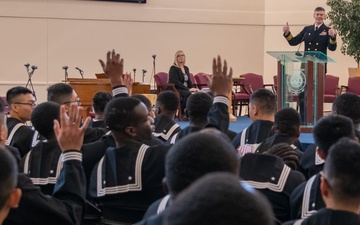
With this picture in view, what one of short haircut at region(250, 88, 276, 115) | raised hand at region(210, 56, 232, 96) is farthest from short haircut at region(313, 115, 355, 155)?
short haircut at region(250, 88, 276, 115)

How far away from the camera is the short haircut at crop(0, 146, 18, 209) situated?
76.0 inches

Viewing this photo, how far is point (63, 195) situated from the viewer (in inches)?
98.6

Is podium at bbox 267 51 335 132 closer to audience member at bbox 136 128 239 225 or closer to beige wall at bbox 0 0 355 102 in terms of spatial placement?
audience member at bbox 136 128 239 225

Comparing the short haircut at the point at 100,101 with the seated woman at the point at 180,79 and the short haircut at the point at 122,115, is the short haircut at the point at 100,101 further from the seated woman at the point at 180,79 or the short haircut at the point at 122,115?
the seated woman at the point at 180,79

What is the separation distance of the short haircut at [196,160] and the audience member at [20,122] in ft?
8.90

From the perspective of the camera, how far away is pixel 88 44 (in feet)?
41.3

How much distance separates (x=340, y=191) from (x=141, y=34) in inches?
442

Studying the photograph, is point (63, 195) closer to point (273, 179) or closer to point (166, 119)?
point (273, 179)

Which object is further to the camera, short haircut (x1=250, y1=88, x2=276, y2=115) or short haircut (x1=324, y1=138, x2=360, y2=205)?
short haircut (x1=250, y1=88, x2=276, y2=115)

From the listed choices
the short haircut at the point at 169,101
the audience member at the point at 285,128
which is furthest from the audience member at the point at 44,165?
the short haircut at the point at 169,101

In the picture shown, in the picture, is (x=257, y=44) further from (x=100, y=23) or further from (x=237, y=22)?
(x=100, y=23)

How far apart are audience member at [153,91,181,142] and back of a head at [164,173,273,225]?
4.09 m

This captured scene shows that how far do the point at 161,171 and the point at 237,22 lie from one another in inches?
430

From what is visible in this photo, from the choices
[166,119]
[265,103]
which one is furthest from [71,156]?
[166,119]
